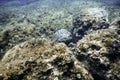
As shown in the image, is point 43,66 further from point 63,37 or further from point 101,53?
point 63,37

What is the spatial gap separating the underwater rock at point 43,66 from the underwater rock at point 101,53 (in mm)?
670

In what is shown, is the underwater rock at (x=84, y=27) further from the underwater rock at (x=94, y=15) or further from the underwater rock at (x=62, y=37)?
the underwater rock at (x=62, y=37)

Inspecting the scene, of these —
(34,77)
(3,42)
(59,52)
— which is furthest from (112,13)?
(34,77)

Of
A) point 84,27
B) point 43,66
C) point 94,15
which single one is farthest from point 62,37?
point 43,66

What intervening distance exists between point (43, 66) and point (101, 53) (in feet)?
6.08

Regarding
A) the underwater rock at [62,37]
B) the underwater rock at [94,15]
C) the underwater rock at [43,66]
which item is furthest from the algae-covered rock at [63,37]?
the underwater rock at [43,66]

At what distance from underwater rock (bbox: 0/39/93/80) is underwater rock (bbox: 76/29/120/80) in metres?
0.67

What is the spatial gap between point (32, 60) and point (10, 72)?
59 cm

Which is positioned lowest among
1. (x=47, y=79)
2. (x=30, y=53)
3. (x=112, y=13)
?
(x=112, y=13)

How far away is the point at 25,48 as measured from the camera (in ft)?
15.8

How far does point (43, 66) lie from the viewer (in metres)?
4.08

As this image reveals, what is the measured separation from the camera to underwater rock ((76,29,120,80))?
479 cm

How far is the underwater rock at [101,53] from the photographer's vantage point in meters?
4.79

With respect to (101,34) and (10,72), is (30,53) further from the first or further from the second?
(101,34)
